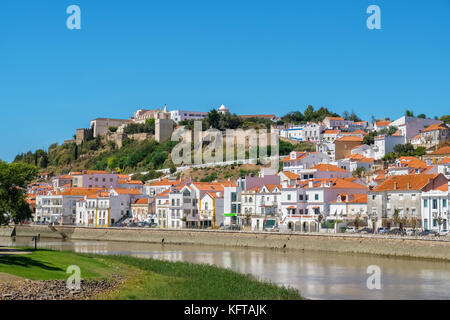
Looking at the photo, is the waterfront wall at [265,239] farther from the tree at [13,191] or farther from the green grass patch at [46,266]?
the tree at [13,191]

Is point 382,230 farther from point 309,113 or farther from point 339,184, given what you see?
point 309,113

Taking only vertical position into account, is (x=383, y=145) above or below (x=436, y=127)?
below

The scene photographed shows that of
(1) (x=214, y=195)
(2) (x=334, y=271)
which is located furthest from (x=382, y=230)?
(1) (x=214, y=195)

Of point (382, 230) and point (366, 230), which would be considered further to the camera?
point (366, 230)

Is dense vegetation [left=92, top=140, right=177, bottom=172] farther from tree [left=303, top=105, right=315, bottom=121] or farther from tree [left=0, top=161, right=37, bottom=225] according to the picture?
tree [left=0, top=161, right=37, bottom=225]

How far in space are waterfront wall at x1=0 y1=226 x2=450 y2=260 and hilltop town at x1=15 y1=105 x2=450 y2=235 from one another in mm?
4689

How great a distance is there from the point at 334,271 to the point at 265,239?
23.2m

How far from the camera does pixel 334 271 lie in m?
44.7

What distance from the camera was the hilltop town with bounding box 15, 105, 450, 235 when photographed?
67062 mm

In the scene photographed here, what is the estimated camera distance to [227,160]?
430ft

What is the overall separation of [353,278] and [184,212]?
48668 millimetres
